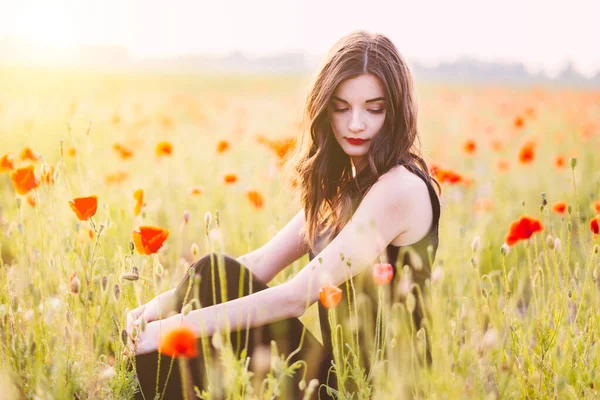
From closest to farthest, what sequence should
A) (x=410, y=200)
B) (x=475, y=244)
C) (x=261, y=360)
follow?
1. (x=475, y=244)
2. (x=261, y=360)
3. (x=410, y=200)

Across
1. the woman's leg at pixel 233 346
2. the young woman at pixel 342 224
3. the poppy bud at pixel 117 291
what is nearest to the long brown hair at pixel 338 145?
the young woman at pixel 342 224

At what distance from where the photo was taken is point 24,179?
2.02m

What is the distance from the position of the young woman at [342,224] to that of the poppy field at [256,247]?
0.07m

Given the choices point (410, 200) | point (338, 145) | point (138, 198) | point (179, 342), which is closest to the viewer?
point (179, 342)

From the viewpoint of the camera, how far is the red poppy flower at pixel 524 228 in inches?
72.1

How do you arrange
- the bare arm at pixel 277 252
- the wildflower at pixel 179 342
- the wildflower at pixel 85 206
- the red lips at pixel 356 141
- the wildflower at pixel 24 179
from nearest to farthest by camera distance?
the wildflower at pixel 179 342 < the wildflower at pixel 85 206 < the wildflower at pixel 24 179 < the red lips at pixel 356 141 < the bare arm at pixel 277 252

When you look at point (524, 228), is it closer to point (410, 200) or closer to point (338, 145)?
point (410, 200)

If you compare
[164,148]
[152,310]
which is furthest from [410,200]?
[164,148]

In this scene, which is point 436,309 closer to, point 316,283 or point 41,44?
point 316,283

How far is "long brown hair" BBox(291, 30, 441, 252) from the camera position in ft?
6.90

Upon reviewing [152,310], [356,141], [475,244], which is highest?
[356,141]

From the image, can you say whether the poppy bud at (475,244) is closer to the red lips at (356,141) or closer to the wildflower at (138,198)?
the red lips at (356,141)

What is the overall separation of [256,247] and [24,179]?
1.52 meters

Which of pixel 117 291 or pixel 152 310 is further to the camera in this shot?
pixel 152 310
